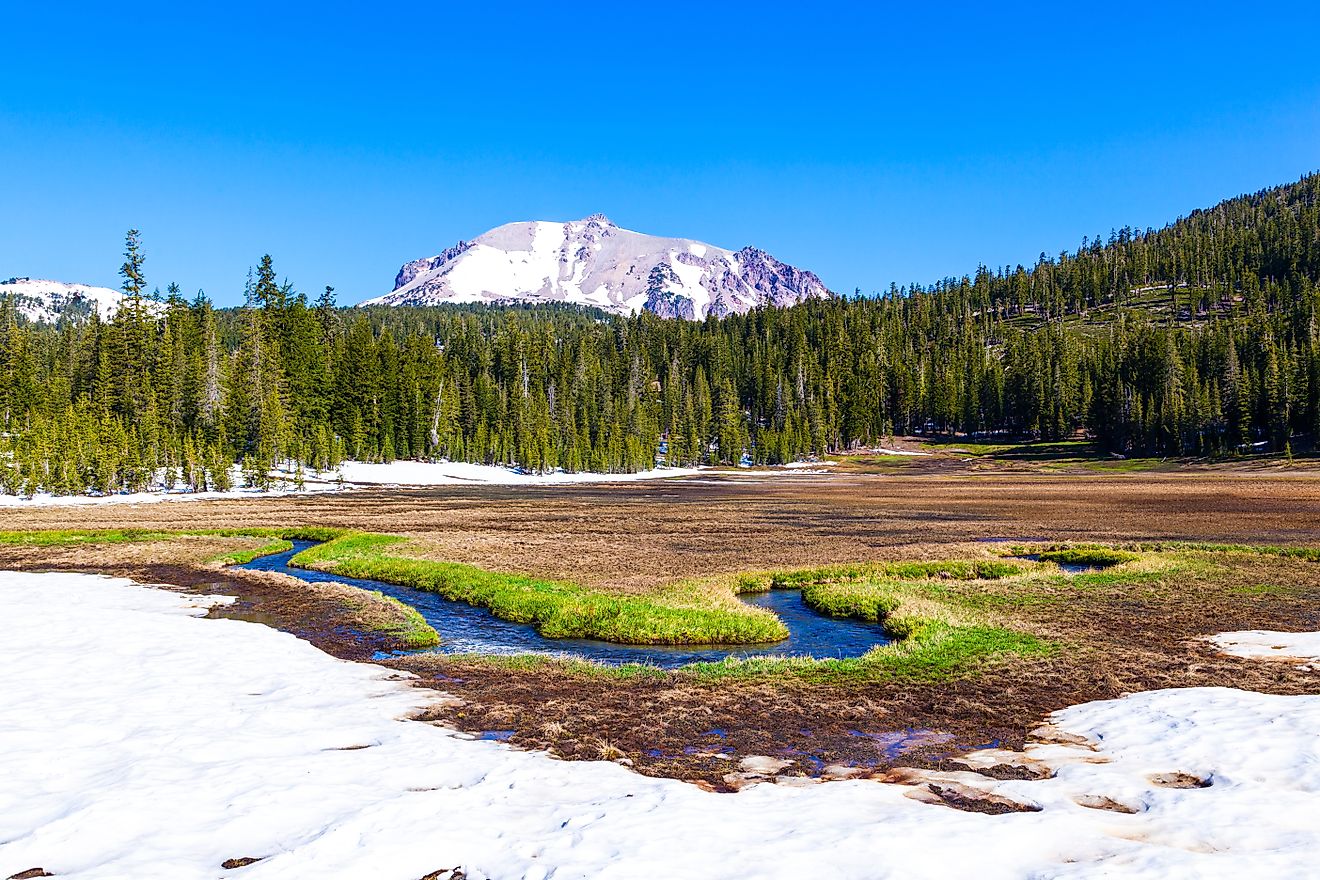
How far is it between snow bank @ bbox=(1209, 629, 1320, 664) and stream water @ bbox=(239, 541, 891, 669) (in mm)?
8472

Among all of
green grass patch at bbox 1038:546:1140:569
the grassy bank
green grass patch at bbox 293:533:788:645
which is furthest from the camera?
green grass patch at bbox 1038:546:1140:569

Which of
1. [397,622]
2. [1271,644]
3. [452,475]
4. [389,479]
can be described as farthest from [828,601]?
[452,475]

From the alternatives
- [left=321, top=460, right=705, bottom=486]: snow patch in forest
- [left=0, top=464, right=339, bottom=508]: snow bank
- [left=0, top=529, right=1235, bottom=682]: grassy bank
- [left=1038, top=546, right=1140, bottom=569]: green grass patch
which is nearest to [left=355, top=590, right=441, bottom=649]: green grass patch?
[left=0, top=529, right=1235, bottom=682]: grassy bank

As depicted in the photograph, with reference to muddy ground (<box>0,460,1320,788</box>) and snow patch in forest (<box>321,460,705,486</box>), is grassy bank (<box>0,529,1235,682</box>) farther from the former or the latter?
snow patch in forest (<box>321,460,705,486</box>)

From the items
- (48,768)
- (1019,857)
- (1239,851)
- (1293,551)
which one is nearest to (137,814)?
(48,768)

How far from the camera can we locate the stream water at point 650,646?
20.4 m

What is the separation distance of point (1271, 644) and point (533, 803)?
19376 mm

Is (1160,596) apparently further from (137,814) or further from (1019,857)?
(137,814)

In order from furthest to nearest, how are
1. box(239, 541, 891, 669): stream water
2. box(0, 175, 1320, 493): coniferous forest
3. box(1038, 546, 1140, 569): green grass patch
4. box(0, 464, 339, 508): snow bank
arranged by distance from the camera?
box(0, 175, 1320, 493): coniferous forest < box(0, 464, 339, 508): snow bank < box(1038, 546, 1140, 569): green grass patch < box(239, 541, 891, 669): stream water

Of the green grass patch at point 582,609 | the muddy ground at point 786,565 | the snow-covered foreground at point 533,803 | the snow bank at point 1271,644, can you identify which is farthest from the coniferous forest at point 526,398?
the snow bank at point 1271,644

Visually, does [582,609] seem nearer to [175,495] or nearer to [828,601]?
[828,601]

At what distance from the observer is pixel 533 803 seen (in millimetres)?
10125

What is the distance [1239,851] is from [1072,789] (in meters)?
2.35

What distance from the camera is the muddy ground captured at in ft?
45.5
